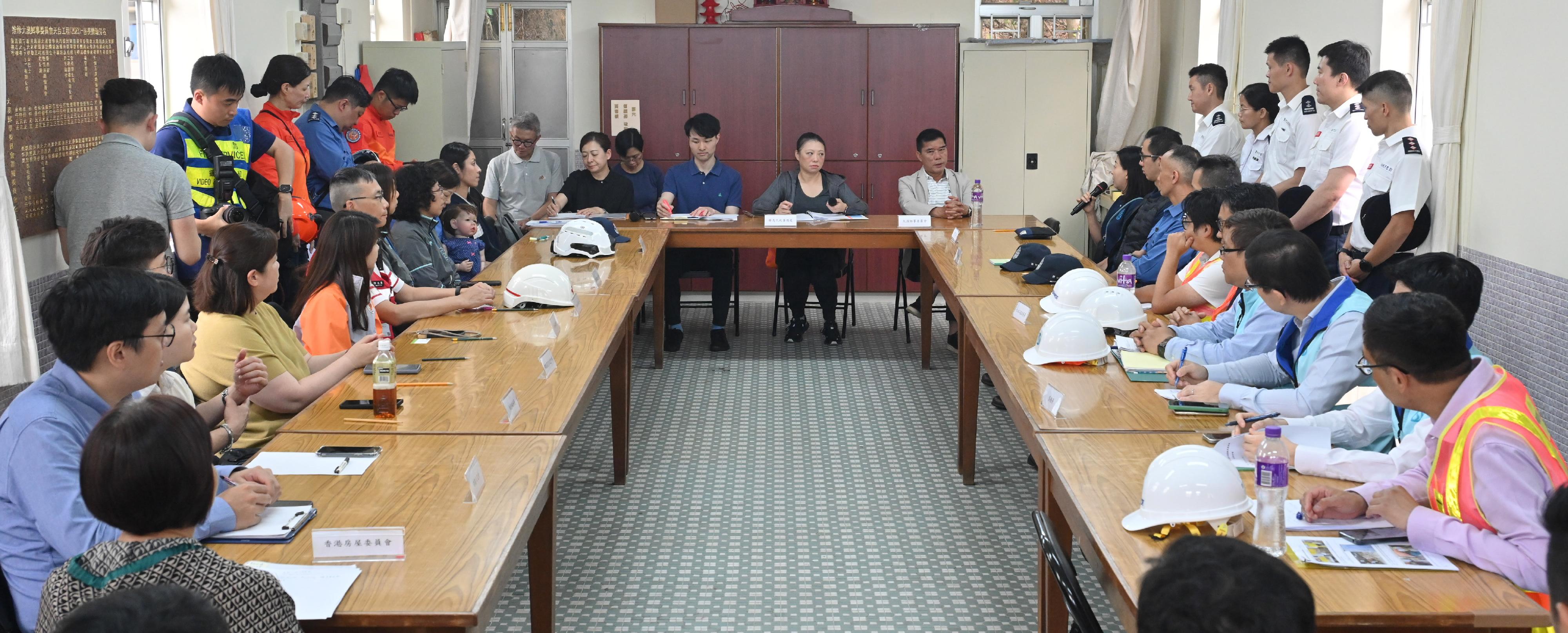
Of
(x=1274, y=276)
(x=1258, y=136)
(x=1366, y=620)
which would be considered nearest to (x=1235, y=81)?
(x=1258, y=136)

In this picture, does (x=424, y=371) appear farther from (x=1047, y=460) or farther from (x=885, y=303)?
(x=885, y=303)

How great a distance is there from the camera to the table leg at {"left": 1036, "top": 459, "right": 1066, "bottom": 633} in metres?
2.64

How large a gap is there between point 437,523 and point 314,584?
0.31 metres

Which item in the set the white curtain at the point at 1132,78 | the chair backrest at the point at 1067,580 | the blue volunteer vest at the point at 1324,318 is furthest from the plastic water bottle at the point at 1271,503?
the white curtain at the point at 1132,78

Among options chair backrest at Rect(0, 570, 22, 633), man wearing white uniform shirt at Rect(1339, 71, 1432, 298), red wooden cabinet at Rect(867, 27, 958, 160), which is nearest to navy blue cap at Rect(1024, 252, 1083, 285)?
man wearing white uniform shirt at Rect(1339, 71, 1432, 298)

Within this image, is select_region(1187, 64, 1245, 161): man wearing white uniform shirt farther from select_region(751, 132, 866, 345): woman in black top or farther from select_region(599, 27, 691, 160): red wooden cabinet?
select_region(599, 27, 691, 160): red wooden cabinet

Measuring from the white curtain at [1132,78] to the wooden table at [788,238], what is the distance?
7.59 ft

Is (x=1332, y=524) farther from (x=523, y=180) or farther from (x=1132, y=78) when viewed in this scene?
(x=1132, y=78)

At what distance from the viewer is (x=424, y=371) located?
131 inches

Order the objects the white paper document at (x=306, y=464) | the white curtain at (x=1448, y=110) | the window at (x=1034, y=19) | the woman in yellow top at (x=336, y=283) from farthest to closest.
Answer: the window at (x=1034, y=19) → the white curtain at (x=1448, y=110) → the woman in yellow top at (x=336, y=283) → the white paper document at (x=306, y=464)

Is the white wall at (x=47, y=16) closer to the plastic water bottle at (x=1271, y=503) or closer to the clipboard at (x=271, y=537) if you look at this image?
the clipboard at (x=271, y=537)

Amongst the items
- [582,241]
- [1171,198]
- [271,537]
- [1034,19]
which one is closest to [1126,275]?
[1171,198]

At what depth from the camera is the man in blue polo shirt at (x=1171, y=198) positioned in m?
5.04

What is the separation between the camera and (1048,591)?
2643 mm
